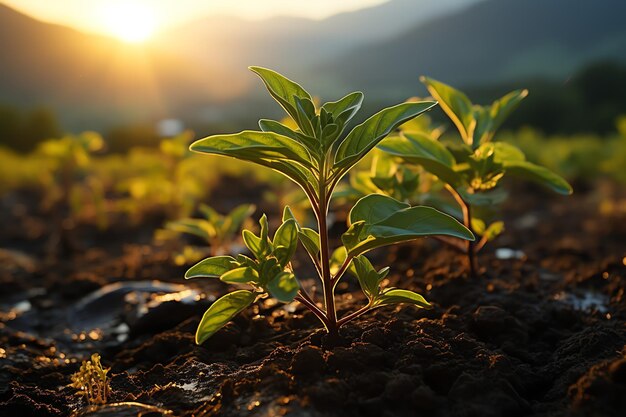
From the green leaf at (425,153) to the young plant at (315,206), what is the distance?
0.52m

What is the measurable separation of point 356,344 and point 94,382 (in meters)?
1.08

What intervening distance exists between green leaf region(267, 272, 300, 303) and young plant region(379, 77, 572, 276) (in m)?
0.90

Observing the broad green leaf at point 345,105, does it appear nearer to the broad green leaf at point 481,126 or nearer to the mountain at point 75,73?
the broad green leaf at point 481,126

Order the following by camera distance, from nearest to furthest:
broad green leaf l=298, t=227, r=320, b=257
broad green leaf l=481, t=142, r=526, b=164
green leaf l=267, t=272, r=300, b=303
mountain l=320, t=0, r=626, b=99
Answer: green leaf l=267, t=272, r=300, b=303 < broad green leaf l=298, t=227, r=320, b=257 < broad green leaf l=481, t=142, r=526, b=164 < mountain l=320, t=0, r=626, b=99

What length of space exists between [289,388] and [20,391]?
49.2 inches

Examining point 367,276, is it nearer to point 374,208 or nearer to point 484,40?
point 374,208

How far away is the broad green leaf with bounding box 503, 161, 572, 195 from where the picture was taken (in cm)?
257

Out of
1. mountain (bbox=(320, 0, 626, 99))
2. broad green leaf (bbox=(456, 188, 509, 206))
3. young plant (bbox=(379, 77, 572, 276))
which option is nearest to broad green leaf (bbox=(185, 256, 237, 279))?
young plant (bbox=(379, 77, 572, 276))

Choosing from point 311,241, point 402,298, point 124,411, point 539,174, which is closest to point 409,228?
point 402,298

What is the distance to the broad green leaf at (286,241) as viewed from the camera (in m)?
2.05

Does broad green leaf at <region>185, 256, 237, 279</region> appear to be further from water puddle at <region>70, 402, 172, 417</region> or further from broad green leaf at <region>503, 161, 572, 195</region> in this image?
broad green leaf at <region>503, 161, 572, 195</region>

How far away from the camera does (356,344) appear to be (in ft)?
6.98

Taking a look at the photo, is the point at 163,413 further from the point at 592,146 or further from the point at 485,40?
the point at 485,40

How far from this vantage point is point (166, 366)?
247 centimetres
